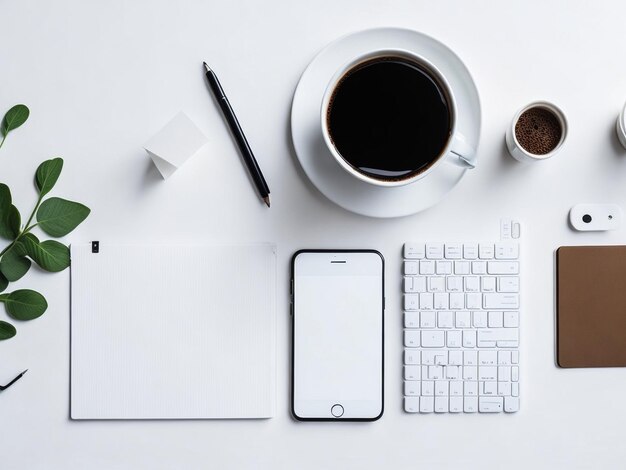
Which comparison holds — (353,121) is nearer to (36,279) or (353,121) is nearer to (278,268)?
(278,268)

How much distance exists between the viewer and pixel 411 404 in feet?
2.21

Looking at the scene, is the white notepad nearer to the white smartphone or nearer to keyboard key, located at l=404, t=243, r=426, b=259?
the white smartphone

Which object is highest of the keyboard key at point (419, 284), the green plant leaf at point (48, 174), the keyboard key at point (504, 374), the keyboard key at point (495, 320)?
the green plant leaf at point (48, 174)

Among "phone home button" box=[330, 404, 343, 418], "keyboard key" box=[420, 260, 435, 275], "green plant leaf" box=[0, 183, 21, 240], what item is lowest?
"phone home button" box=[330, 404, 343, 418]

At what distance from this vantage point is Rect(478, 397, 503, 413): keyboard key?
26.6 inches

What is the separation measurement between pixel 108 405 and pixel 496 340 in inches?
21.2

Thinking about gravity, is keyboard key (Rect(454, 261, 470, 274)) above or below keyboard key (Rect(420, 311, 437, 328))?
above

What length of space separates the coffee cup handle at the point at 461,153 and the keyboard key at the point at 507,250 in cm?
15

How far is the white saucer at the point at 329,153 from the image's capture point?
0.60 meters

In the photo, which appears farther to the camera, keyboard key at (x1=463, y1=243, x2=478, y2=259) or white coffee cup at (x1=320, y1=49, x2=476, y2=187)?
keyboard key at (x1=463, y1=243, x2=478, y2=259)

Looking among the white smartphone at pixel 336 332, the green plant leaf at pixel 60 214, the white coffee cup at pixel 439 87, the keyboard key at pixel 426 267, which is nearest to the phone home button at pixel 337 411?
the white smartphone at pixel 336 332

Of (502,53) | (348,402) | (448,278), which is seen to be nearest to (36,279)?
(348,402)

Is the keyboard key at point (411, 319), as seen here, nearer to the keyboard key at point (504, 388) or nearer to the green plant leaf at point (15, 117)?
the keyboard key at point (504, 388)

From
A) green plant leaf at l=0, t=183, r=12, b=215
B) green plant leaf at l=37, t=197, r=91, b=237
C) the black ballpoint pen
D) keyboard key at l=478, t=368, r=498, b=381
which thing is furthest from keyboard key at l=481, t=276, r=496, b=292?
green plant leaf at l=0, t=183, r=12, b=215
